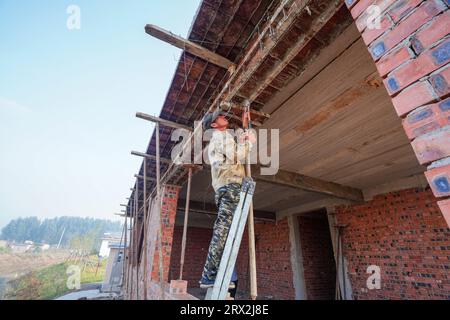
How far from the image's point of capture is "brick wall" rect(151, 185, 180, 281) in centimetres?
475

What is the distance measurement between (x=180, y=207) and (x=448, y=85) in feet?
23.1

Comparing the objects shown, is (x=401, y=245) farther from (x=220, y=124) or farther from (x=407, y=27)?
(x=407, y=27)

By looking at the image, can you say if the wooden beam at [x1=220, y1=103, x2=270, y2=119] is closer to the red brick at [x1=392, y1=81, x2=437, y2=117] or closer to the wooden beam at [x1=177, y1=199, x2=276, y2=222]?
the red brick at [x1=392, y1=81, x2=437, y2=117]

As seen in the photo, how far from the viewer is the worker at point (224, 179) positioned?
2049 mm

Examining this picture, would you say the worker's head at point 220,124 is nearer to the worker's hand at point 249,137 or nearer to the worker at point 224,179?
the worker at point 224,179

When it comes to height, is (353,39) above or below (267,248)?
above

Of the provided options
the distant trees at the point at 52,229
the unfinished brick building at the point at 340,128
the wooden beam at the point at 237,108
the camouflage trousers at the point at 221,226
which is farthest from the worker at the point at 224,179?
the distant trees at the point at 52,229

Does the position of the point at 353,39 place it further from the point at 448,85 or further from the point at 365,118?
the point at 448,85

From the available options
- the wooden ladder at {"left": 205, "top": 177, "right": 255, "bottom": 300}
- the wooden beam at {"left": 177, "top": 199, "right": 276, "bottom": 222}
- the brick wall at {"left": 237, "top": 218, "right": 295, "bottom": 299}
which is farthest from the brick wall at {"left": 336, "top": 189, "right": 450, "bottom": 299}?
the wooden ladder at {"left": 205, "top": 177, "right": 255, "bottom": 300}

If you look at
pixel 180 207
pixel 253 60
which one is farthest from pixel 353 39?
pixel 180 207

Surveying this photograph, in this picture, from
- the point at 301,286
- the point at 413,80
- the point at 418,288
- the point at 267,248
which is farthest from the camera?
the point at 267,248

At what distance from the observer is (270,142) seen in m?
3.93

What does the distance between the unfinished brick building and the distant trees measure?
3131 inches

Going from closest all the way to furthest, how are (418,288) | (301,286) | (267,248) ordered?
(418,288)
(301,286)
(267,248)
